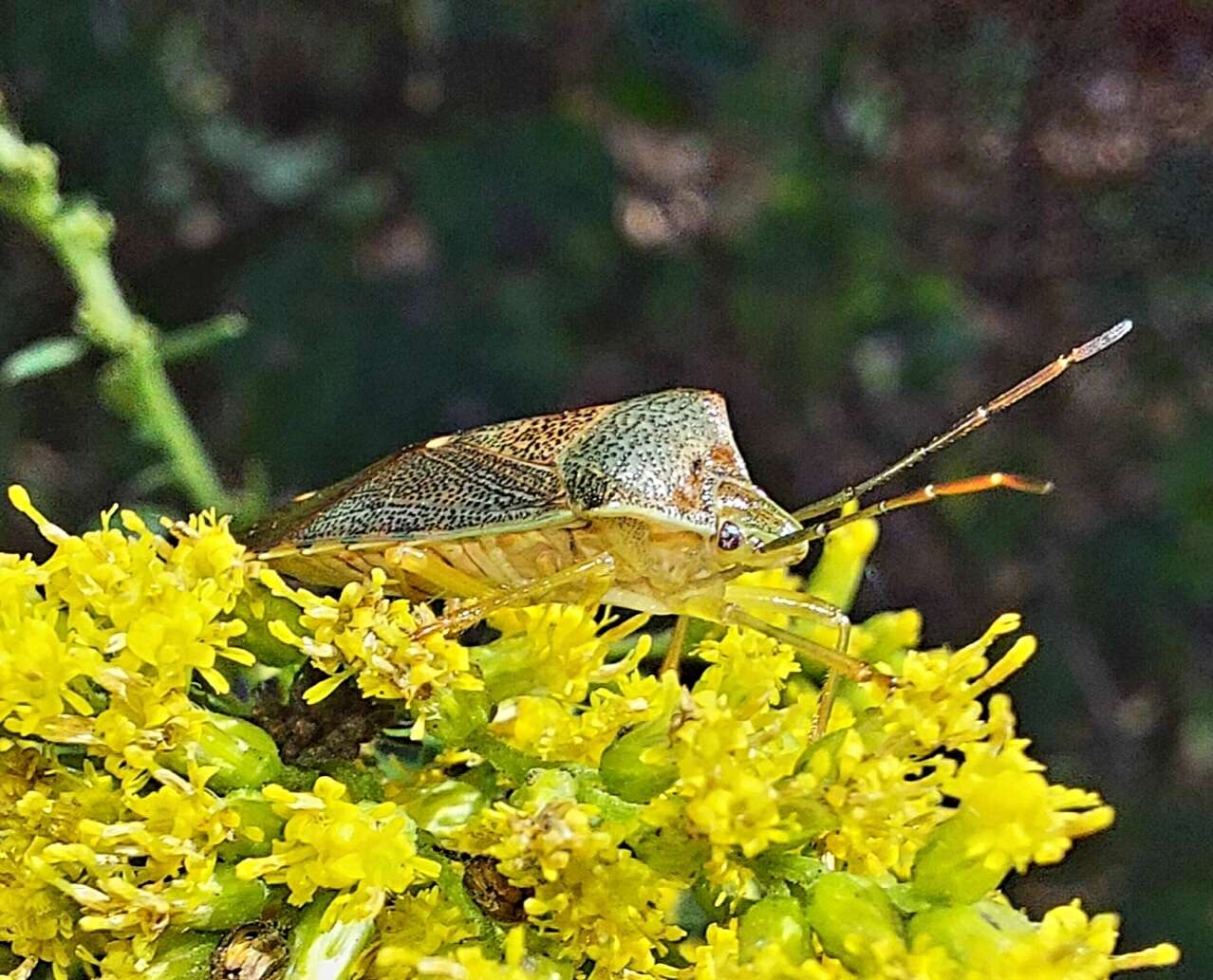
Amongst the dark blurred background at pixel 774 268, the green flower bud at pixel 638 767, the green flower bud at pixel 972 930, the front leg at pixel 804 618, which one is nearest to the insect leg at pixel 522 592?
the front leg at pixel 804 618

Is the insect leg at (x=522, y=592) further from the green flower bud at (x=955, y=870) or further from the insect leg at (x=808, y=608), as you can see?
the green flower bud at (x=955, y=870)

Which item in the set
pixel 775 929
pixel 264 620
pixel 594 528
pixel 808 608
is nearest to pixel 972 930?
pixel 775 929

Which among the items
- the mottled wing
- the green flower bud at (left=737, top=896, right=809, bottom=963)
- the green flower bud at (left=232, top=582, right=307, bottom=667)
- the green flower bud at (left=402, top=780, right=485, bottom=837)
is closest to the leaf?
the mottled wing

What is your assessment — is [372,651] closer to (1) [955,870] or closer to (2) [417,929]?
(2) [417,929]

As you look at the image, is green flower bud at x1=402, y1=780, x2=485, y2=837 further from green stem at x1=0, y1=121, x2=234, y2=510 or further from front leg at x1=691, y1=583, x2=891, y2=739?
green stem at x1=0, y1=121, x2=234, y2=510

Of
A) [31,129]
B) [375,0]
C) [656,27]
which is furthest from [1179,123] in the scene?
[31,129]

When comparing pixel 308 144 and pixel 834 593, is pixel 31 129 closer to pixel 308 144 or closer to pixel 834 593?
pixel 308 144
